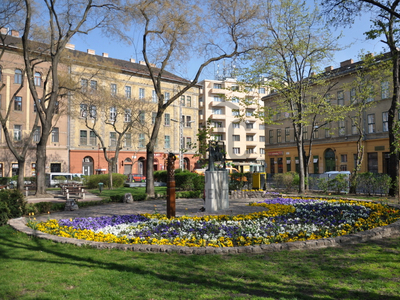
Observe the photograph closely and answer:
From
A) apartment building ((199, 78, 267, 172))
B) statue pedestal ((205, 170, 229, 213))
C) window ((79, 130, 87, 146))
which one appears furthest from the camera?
apartment building ((199, 78, 267, 172))

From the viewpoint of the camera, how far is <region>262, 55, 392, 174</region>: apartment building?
113ft

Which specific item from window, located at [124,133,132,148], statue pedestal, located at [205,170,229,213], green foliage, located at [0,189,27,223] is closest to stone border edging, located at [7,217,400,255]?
green foliage, located at [0,189,27,223]

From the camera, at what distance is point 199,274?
493cm

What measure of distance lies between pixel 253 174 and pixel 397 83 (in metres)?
9.19

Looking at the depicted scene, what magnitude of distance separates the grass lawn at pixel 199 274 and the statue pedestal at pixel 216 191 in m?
5.78

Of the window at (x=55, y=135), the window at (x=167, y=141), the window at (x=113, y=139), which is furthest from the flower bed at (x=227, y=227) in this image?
the window at (x=167, y=141)

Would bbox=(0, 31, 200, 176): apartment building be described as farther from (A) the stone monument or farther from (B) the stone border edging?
(B) the stone border edging

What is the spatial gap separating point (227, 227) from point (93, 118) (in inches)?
1367

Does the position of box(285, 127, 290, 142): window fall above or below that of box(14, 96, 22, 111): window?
below

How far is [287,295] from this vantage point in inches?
162

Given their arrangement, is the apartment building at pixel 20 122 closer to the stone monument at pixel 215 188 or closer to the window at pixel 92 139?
the window at pixel 92 139

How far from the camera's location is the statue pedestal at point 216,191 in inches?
461

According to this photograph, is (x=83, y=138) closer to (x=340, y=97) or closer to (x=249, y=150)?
(x=340, y=97)

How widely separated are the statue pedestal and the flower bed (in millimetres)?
1996
